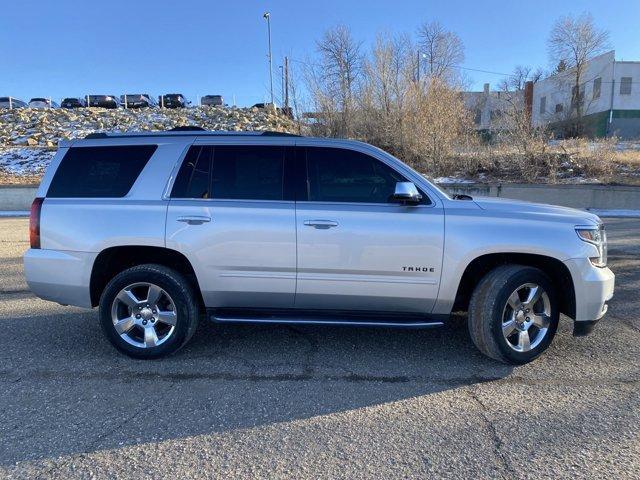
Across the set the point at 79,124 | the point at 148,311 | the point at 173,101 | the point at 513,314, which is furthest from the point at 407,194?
the point at 173,101

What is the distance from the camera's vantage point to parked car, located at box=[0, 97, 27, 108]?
40188 millimetres

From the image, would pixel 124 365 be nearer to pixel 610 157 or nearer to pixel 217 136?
pixel 217 136

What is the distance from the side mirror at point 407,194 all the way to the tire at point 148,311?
199cm

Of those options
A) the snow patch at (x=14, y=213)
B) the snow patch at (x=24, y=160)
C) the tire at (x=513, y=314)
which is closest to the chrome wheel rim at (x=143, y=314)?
the tire at (x=513, y=314)

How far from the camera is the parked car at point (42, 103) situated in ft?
135

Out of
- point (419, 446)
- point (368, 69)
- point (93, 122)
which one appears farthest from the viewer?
point (93, 122)

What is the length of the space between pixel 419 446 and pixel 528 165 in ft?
58.0

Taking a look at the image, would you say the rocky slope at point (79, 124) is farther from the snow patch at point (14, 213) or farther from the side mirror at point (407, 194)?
the side mirror at point (407, 194)

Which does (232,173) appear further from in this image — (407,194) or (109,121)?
(109,121)

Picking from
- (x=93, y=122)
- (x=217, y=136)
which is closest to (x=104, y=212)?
(x=217, y=136)

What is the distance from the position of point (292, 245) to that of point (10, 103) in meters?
45.6

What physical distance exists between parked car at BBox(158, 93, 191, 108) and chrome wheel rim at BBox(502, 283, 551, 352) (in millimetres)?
41177

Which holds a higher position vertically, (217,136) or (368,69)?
(368,69)

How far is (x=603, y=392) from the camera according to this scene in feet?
12.1
